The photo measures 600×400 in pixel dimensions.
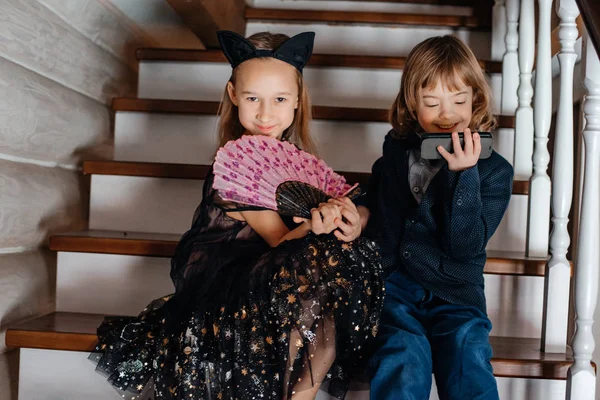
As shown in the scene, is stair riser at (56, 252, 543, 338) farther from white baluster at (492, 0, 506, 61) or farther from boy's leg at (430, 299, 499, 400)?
white baluster at (492, 0, 506, 61)

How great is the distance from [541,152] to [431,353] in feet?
2.25

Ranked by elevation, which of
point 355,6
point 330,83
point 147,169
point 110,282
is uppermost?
point 355,6

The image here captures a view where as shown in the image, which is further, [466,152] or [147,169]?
[147,169]

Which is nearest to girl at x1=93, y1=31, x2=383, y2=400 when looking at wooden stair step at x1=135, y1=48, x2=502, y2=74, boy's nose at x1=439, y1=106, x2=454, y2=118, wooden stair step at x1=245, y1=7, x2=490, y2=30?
boy's nose at x1=439, y1=106, x2=454, y2=118

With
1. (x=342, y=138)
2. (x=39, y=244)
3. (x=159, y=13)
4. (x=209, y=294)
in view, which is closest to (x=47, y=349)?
(x=39, y=244)

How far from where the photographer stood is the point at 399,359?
1.38 m

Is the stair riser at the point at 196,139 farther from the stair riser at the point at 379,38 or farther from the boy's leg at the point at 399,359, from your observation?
the boy's leg at the point at 399,359

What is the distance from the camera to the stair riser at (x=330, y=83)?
93.1 inches

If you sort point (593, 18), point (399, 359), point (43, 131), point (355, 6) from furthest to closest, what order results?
1. point (355, 6)
2. point (43, 131)
3. point (399, 359)
4. point (593, 18)

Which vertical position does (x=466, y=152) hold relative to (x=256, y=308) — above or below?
above

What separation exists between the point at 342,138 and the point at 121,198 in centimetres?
75

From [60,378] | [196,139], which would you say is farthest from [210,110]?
[60,378]

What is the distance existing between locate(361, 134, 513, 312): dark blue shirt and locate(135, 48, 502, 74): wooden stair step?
2.44ft

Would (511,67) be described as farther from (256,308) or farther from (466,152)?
(256,308)
